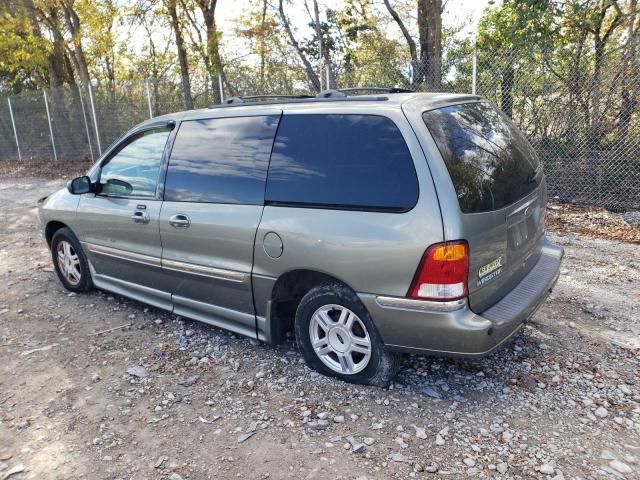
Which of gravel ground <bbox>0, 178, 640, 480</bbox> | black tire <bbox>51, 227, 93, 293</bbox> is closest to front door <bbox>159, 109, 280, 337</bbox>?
gravel ground <bbox>0, 178, 640, 480</bbox>

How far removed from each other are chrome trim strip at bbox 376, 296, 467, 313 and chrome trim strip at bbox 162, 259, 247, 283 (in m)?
1.14

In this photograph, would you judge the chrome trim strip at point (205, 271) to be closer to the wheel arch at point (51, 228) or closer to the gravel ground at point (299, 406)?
the gravel ground at point (299, 406)

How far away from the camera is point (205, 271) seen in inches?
146

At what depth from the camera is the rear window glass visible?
283cm

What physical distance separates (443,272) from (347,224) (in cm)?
62

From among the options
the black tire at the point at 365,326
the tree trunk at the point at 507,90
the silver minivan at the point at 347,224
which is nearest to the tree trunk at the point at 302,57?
the tree trunk at the point at 507,90

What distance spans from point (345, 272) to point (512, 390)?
131 cm

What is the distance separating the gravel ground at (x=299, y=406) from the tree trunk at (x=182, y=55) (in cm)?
957

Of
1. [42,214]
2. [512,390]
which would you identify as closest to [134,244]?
[42,214]

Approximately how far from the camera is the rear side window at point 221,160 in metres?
3.44

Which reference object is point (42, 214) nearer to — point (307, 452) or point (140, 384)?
point (140, 384)

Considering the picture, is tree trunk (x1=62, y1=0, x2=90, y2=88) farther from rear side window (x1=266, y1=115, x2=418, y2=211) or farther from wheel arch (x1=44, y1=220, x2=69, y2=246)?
rear side window (x1=266, y1=115, x2=418, y2=211)

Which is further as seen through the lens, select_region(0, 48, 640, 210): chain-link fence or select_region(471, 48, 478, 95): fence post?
select_region(471, 48, 478, 95): fence post

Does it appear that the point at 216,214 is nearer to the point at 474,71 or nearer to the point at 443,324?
the point at 443,324
